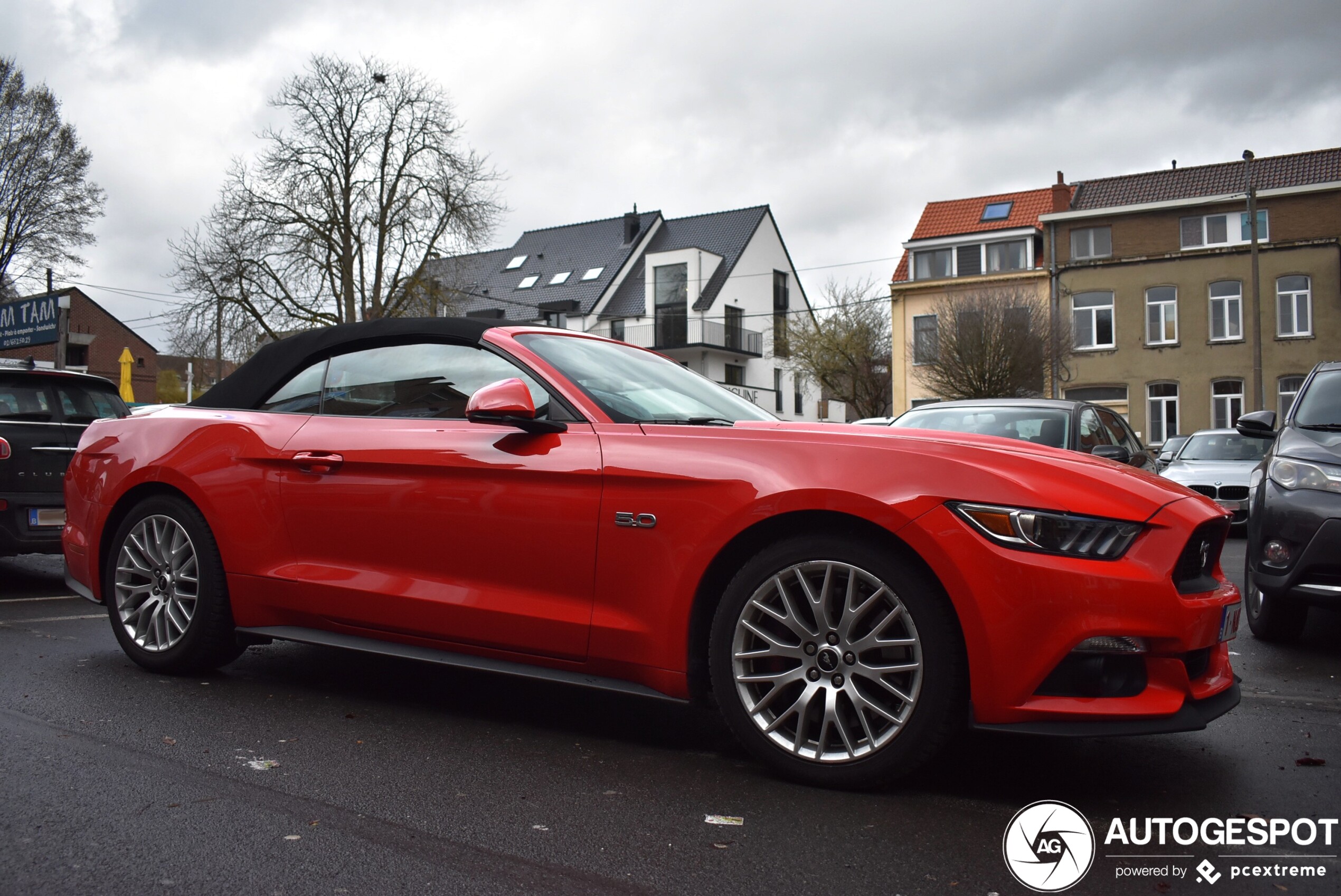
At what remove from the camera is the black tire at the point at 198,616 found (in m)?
4.38

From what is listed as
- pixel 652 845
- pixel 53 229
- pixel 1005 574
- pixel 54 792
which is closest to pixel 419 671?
pixel 54 792

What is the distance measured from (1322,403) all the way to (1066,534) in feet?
13.5

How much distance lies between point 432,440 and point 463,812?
4.74ft

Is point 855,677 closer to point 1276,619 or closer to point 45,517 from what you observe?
point 1276,619

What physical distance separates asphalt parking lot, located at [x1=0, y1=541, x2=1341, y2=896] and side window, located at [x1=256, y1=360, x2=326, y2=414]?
3.95 feet

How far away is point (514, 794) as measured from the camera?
3.07 metres

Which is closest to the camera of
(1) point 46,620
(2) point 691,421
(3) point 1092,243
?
Result: (2) point 691,421

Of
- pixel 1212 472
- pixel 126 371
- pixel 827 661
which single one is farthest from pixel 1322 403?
pixel 126 371

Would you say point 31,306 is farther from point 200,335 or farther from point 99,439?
point 99,439

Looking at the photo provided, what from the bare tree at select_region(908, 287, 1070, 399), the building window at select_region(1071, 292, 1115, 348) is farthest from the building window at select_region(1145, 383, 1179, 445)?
the bare tree at select_region(908, 287, 1070, 399)

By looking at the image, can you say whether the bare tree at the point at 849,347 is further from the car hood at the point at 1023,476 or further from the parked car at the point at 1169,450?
the car hood at the point at 1023,476

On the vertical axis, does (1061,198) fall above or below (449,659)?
above

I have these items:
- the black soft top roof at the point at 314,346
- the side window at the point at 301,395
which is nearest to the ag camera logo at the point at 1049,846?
the black soft top roof at the point at 314,346

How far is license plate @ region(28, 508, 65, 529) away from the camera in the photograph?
7398mm
